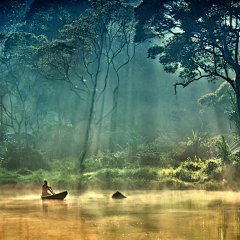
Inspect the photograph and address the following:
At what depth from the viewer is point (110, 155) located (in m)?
36.4

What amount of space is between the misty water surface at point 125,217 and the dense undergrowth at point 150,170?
320 cm

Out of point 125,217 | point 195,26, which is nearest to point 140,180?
point 195,26

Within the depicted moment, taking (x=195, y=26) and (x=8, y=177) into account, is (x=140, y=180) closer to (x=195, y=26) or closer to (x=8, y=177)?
(x=195, y=26)

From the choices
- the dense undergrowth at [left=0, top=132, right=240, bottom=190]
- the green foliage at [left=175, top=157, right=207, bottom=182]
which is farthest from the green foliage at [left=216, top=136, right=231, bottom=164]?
the green foliage at [left=175, top=157, right=207, bottom=182]

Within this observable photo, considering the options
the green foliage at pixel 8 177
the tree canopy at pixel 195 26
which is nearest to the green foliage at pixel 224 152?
the tree canopy at pixel 195 26

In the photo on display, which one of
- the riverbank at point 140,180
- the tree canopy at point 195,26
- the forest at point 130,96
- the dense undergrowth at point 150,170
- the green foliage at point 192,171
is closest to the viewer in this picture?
the tree canopy at point 195,26

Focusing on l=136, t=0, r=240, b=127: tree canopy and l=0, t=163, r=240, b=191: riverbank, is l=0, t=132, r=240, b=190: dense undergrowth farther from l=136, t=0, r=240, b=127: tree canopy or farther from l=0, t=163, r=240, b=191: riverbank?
l=136, t=0, r=240, b=127: tree canopy

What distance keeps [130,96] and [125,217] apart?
1733 inches

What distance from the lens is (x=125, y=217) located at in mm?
14266

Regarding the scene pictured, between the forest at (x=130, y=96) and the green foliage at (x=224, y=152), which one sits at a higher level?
the forest at (x=130, y=96)

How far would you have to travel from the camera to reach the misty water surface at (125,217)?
11.3m

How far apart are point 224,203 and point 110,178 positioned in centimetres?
1119

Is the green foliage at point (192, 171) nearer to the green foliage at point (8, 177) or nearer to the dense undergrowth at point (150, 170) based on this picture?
the dense undergrowth at point (150, 170)

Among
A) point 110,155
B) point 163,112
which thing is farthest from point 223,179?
point 163,112
